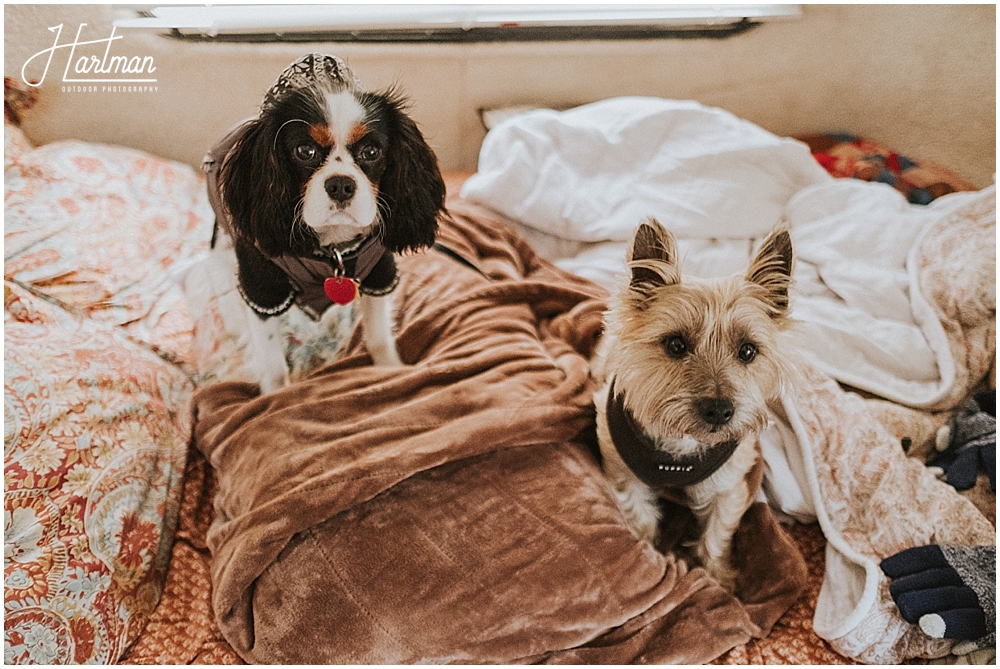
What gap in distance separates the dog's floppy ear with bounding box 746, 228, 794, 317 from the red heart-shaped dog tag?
0.77 metres

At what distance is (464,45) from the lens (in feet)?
4.91

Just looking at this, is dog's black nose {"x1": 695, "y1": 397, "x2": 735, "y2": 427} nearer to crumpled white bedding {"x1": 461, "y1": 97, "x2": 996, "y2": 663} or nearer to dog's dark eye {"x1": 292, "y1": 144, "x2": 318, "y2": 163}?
crumpled white bedding {"x1": 461, "y1": 97, "x2": 996, "y2": 663}

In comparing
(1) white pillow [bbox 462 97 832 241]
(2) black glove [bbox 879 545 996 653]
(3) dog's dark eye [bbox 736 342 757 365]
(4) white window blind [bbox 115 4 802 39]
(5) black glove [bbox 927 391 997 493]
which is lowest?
(2) black glove [bbox 879 545 996 653]

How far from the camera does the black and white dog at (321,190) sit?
3.49 ft

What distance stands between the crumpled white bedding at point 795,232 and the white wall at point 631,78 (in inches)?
4.4

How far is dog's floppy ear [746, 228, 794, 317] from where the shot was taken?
3.73ft

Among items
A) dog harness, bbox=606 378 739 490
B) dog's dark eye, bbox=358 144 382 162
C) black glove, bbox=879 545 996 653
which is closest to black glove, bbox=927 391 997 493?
black glove, bbox=879 545 996 653

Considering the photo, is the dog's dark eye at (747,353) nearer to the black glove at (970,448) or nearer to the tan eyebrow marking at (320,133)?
the black glove at (970,448)

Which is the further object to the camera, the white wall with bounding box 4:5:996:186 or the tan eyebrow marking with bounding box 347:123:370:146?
the white wall with bounding box 4:5:996:186

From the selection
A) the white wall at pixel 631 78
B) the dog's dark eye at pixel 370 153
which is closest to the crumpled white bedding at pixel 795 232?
the white wall at pixel 631 78

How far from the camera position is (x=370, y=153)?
1104mm

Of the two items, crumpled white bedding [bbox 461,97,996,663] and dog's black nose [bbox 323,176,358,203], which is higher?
dog's black nose [bbox 323,176,358,203]

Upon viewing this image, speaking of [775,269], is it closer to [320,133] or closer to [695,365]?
[695,365]

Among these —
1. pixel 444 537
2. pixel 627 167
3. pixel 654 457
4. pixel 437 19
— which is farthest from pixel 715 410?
pixel 437 19
